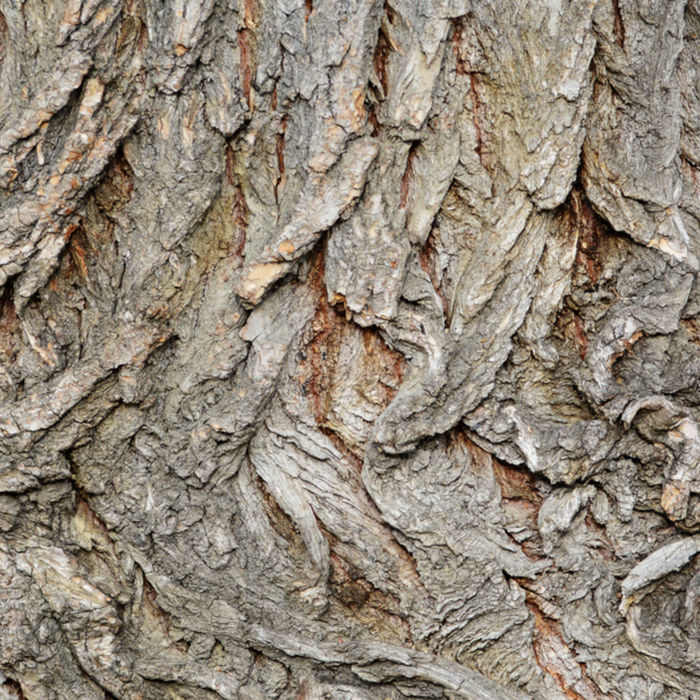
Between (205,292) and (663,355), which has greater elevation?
(205,292)

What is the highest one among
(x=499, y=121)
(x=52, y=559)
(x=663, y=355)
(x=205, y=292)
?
(x=499, y=121)

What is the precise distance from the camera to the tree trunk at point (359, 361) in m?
2.28

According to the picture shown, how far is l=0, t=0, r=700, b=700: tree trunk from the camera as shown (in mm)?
2275

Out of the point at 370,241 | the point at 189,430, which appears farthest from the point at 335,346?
the point at 189,430

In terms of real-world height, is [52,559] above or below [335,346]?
below

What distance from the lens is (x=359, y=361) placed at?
8.21 feet

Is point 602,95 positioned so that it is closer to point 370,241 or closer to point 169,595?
point 370,241

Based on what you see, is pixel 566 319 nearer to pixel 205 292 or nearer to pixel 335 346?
pixel 335 346

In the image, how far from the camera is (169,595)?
2.44 metres

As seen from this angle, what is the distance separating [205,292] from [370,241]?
0.58 meters

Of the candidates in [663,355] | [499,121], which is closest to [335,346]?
[499,121]

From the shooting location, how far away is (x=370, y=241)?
2.33 metres

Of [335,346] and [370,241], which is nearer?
[370,241]

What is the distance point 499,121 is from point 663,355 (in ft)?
3.09
